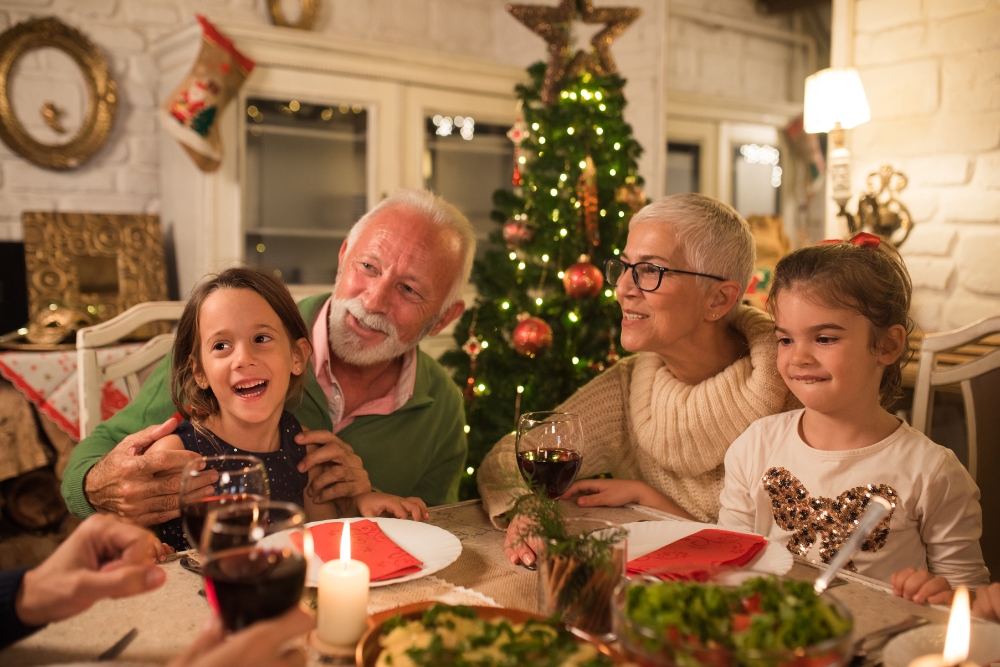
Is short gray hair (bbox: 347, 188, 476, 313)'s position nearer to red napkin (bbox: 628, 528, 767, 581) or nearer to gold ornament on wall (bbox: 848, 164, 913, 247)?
red napkin (bbox: 628, 528, 767, 581)

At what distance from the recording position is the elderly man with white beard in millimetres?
1847

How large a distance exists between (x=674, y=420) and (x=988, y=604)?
0.75m

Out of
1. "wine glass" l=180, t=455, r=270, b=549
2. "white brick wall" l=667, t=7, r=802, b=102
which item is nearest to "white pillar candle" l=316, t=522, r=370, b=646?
"wine glass" l=180, t=455, r=270, b=549

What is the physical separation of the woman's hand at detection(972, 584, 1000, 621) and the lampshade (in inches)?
97.2

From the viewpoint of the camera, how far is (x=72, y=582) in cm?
83

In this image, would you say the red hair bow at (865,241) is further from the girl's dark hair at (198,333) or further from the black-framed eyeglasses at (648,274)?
the girl's dark hair at (198,333)

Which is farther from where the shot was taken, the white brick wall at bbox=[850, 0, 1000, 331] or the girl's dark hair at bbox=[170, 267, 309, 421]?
the white brick wall at bbox=[850, 0, 1000, 331]

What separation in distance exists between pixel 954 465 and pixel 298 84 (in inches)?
115

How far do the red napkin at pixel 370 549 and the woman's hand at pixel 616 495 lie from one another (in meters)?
0.46

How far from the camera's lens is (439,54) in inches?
146

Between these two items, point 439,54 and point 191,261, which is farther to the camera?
point 439,54

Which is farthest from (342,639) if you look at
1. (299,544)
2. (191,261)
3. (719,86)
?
(719,86)

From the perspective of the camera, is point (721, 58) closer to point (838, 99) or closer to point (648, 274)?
point (838, 99)

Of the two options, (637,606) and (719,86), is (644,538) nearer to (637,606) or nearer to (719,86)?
(637,606)
